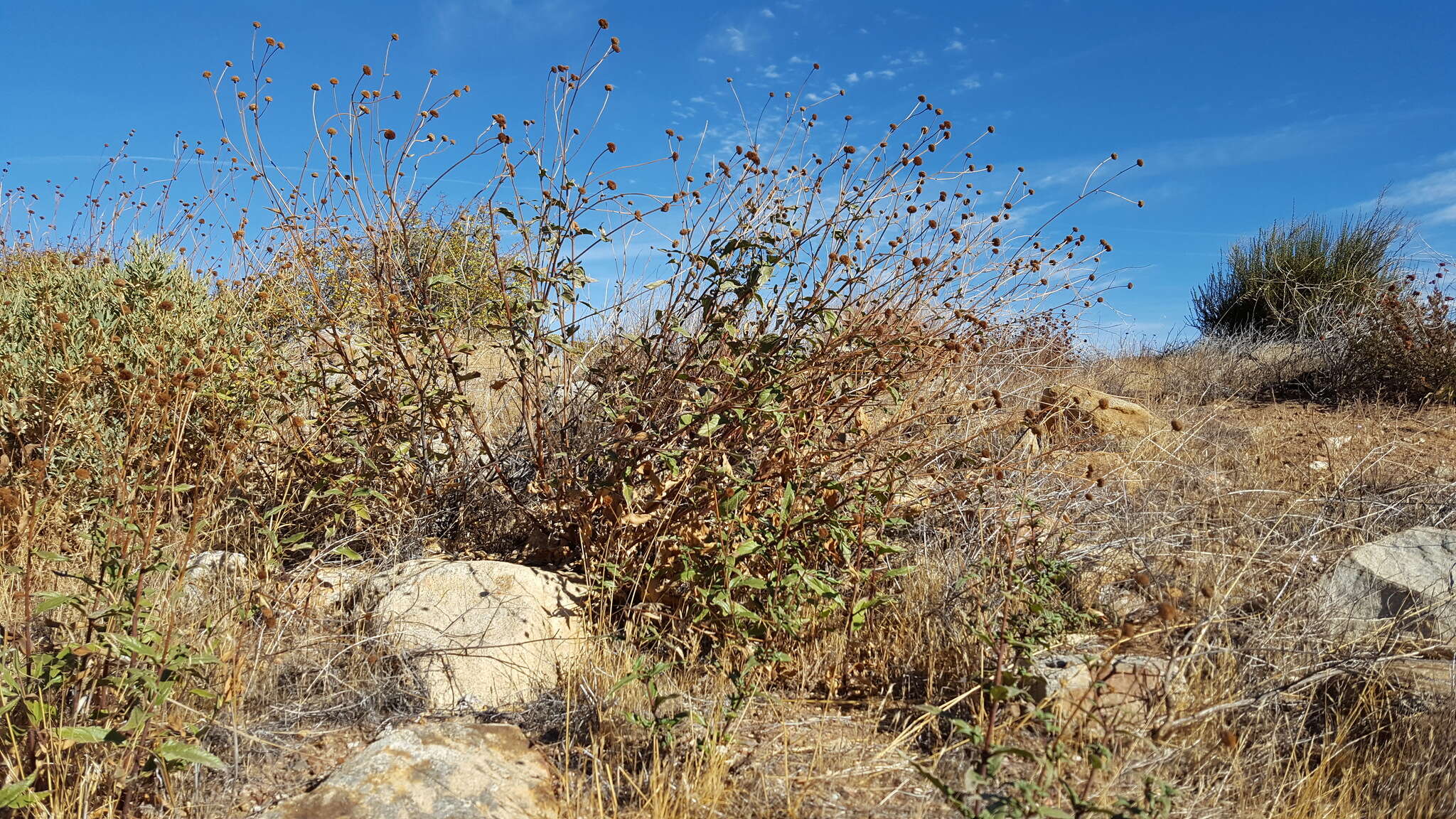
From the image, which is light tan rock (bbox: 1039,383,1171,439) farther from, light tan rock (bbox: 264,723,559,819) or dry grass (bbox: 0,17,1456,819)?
light tan rock (bbox: 264,723,559,819)

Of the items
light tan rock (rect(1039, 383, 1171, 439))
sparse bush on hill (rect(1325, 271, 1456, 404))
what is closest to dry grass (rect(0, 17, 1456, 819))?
light tan rock (rect(1039, 383, 1171, 439))

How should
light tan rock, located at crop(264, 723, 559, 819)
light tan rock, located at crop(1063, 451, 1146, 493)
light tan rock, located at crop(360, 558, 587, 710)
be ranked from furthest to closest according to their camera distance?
light tan rock, located at crop(1063, 451, 1146, 493), light tan rock, located at crop(360, 558, 587, 710), light tan rock, located at crop(264, 723, 559, 819)

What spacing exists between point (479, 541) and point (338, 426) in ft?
2.32

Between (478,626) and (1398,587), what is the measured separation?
3092 mm

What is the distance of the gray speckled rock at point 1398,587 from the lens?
2.82 metres

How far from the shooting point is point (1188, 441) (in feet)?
17.9

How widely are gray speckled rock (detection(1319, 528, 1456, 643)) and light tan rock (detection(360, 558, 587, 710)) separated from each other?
101 inches

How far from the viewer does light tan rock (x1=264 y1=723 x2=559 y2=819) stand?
6.74 ft

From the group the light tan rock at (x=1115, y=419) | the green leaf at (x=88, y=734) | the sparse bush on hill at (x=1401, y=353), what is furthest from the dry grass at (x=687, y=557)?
the sparse bush on hill at (x=1401, y=353)

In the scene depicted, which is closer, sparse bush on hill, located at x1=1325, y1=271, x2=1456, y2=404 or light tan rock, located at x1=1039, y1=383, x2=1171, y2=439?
light tan rock, located at x1=1039, y1=383, x2=1171, y2=439

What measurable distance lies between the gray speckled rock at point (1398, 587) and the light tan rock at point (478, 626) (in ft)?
8.41

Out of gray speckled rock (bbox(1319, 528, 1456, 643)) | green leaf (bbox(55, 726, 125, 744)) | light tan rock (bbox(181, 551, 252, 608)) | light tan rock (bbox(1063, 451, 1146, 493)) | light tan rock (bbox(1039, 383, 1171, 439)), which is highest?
light tan rock (bbox(1039, 383, 1171, 439))

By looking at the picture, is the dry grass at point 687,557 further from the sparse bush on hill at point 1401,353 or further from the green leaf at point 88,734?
the sparse bush on hill at point 1401,353

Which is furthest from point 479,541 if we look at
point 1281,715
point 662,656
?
point 1281,715
